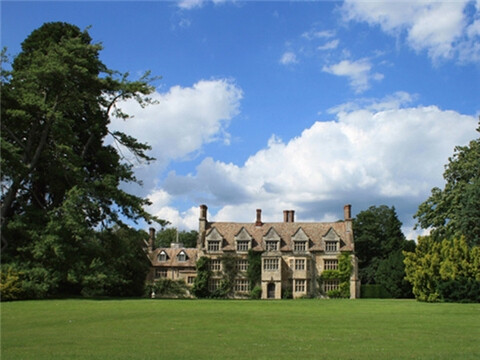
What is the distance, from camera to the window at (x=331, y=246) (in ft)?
171

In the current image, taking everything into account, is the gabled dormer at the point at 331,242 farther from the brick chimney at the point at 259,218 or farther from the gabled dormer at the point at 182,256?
the gabled dormer at the point at 182,256

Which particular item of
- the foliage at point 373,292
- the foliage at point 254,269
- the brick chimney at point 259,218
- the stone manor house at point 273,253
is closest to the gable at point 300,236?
the stone manor house at point 273,253

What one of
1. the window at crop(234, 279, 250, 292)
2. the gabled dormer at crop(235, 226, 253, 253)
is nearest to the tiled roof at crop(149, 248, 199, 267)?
the gabled dormer at crop(235, 226, 253, 253)

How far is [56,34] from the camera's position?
3462cm

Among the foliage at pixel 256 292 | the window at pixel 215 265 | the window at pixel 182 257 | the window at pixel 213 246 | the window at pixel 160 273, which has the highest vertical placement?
the window at pixel 213 246

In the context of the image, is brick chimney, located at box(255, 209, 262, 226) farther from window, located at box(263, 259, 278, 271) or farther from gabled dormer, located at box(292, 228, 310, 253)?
window, located at box(263, 259, 278, 271)

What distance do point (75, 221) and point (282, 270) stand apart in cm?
2806

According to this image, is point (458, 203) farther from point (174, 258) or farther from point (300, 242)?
point (174, 258)

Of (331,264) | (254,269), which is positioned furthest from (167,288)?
(331,264)

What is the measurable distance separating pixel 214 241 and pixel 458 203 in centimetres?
2496

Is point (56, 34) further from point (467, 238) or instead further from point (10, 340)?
point (467, 238)

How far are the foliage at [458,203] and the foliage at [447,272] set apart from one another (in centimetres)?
298

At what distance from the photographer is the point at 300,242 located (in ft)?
173

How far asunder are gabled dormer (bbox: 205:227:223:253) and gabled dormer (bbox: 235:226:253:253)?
1.76 m
